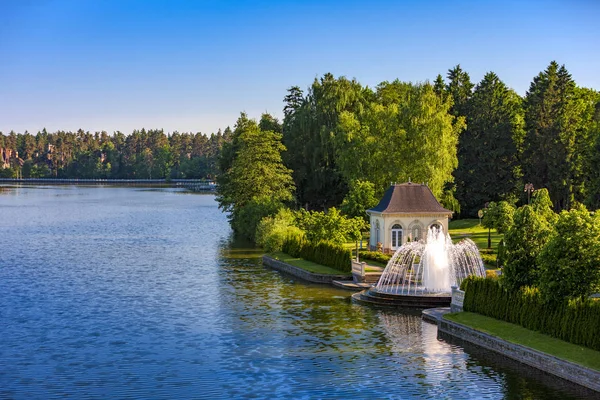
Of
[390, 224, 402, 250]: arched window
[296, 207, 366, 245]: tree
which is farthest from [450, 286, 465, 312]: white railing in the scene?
[390, 224, 402, 250]: arched window

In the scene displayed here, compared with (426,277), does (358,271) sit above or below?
below

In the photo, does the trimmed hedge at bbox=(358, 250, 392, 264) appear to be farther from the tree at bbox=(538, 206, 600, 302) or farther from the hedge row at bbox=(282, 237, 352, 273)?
the tree at bbox=(538, 206, 600, 302)

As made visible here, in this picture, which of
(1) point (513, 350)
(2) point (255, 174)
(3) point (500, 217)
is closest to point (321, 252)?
(3) point (500, 217)

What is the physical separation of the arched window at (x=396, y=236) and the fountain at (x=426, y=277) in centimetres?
1124

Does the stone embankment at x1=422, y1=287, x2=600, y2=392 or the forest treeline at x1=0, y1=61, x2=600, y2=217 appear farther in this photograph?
the forest treeline at x1=0, y1=61, x2=600, y2=217

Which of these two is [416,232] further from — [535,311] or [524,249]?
[535,311]

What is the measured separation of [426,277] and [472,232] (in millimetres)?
32785

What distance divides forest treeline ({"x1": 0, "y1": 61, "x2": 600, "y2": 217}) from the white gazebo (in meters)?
14.0

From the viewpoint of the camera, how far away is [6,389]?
102 ft

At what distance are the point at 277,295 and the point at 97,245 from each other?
35251 millimetres

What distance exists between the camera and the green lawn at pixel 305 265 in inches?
2249

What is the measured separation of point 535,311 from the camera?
1403 inches

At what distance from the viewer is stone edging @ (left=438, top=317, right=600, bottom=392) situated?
30016mm

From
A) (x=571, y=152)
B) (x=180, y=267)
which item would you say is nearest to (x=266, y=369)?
(x=180, y=267)
